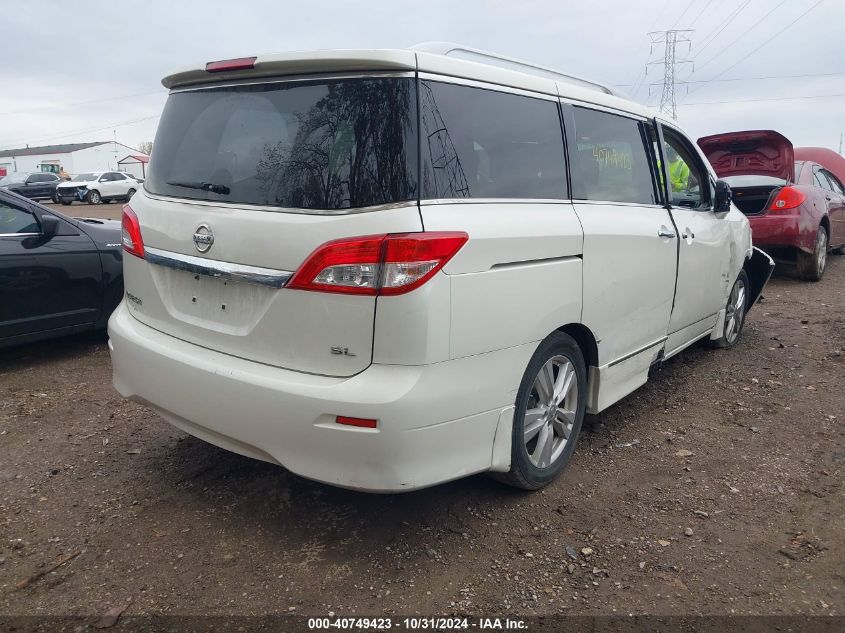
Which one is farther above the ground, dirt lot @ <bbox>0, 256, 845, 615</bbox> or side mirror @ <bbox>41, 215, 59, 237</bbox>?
side mirror @ <bbox>41, 215, 59, 237</bbox>

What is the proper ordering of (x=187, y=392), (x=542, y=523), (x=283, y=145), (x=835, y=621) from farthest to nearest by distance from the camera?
(x=542, y=523) < (x=187, y=392) < (x=283, y=145) < (x=835, y=621)

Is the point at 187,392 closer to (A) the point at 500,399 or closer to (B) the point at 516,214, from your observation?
(A) the point at 500,399

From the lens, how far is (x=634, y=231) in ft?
11.4

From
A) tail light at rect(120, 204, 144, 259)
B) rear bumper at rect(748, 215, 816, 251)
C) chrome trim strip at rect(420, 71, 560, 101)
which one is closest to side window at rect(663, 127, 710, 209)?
chrome trim strip at rect(420, 71, 560, 101)

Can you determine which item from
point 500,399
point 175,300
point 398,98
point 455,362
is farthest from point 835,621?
point 175,300

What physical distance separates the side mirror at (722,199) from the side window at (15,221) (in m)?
5.00

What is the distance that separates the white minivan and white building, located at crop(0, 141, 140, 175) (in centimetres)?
8572

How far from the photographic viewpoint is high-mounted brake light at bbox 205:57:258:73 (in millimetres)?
2586

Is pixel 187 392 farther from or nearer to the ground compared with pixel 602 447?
farther from the ground

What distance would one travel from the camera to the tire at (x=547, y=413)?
2816 millimetres

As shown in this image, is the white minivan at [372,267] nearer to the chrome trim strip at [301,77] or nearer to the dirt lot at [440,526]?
the chrome trim strip at [301,77]

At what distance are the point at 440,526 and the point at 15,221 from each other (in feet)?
13.4

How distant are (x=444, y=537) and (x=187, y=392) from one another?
1.21m

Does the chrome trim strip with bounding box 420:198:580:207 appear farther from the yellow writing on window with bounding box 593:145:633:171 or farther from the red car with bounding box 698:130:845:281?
the red car with bounding box 698:130:845:281
